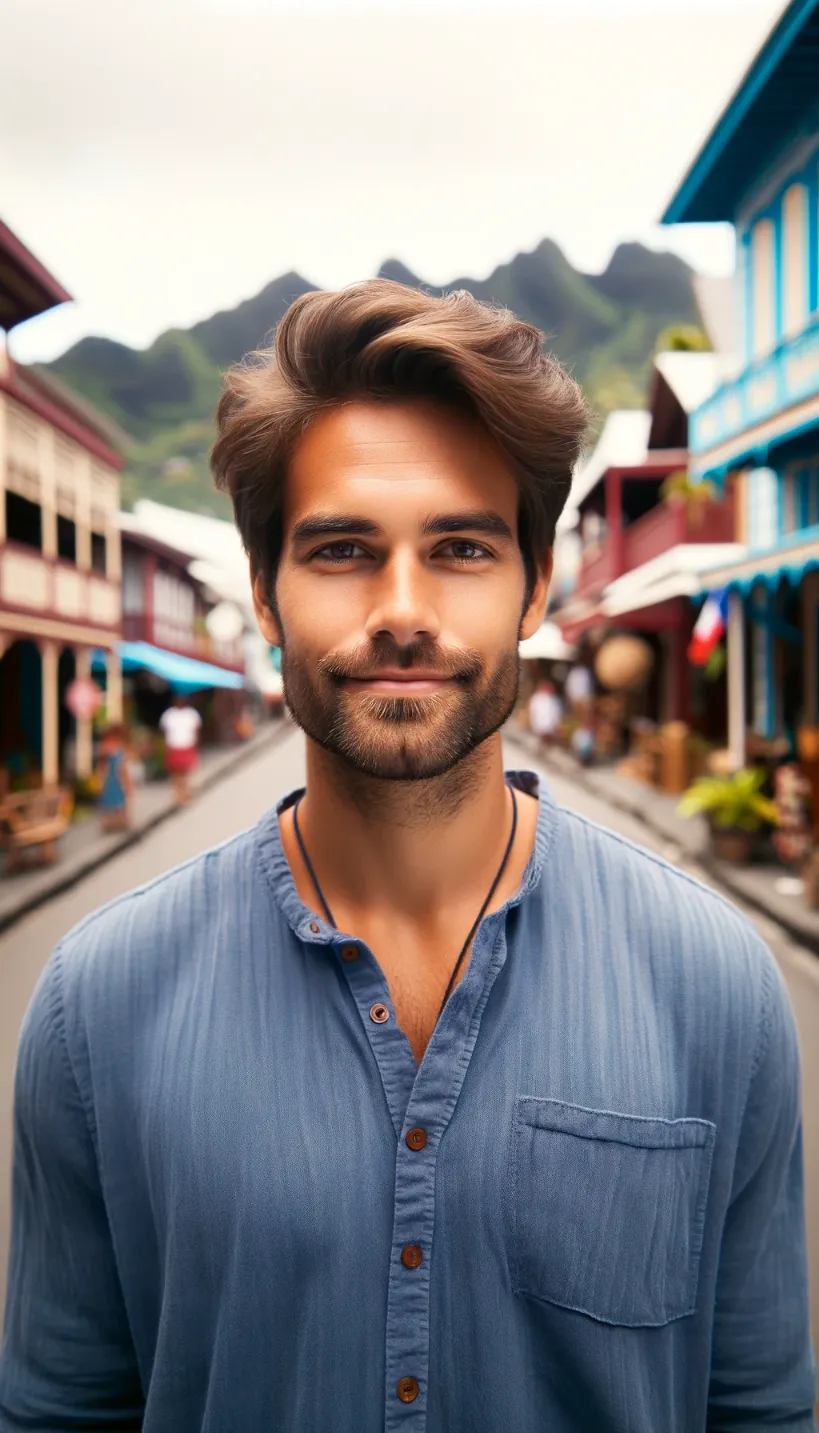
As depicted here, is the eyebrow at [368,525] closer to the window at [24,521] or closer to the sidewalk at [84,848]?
the sidewalk at [84,848]

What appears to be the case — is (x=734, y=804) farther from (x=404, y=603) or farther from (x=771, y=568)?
(x=404, y=603)

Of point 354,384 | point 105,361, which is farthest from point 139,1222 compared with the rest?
point 105,361

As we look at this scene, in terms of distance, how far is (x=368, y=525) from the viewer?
122cm

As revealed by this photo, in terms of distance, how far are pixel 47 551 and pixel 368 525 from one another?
1038 centimetres

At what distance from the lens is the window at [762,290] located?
8.03m

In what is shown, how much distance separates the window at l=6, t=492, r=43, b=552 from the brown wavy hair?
421 inches

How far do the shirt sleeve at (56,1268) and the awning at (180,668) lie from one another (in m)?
13.5

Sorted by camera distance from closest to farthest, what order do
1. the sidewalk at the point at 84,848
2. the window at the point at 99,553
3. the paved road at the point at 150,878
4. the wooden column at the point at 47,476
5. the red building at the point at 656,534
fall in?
the paved road at the point at 150,878, the sidewalk at the point at 84,848, the wooden column at the point at 47,476, the red building at the point at 656,534, the window at the point at 99,553

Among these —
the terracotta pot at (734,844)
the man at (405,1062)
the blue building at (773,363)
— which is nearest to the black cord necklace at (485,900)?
the man at (405,1062)

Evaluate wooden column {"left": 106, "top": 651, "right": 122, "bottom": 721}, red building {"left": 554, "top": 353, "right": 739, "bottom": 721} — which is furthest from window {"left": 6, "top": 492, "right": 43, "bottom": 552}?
red building {"left": 554, "top": 353, "right": 739, "bottom": 721}

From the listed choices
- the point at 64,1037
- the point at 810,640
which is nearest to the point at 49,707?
the point at 810,640

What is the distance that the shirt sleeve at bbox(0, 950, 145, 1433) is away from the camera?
4.46ft

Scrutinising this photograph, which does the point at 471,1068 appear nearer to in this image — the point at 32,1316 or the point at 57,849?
the point at 32,1316

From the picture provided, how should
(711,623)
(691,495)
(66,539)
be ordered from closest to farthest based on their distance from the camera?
(711,623) → (691,495) → (66,539)
